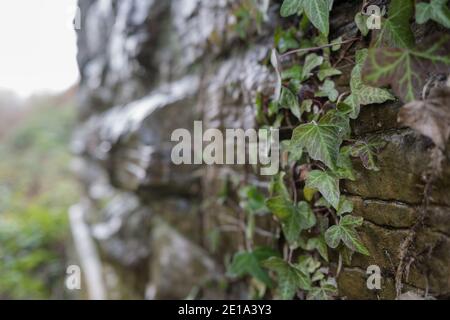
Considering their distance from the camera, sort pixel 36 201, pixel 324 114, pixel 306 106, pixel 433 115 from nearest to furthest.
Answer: pixel 433 115
pixel 324 114
pixel 306 106
pixel 36 201

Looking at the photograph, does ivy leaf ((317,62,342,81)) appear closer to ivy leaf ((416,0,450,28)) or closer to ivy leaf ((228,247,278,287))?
ivy leaf ((416,0,450,28))

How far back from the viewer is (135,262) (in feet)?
8.77

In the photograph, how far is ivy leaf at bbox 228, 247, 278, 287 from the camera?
1288 mm

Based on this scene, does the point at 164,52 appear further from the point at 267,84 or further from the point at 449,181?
the point at 449,181

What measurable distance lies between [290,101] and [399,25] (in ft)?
1.35

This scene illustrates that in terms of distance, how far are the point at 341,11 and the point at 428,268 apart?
83 centimetres

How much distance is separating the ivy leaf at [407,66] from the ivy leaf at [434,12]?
0.04 m

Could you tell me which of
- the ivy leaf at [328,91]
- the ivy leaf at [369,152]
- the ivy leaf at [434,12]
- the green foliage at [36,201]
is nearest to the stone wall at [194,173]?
the ivy leaf at [369,152]

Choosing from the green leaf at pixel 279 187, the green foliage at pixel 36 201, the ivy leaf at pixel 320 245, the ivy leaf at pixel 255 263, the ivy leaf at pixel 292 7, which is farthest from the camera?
the green foliage at pixel 36 201

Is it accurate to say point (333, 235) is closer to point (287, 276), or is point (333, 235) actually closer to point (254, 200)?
point (287, 276)

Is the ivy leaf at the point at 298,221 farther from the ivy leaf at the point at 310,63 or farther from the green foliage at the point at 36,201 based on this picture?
the green foliage at the point at 36,201

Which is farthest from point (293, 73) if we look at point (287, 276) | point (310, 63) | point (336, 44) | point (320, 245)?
point (287, 276)

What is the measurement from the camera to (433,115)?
67cm

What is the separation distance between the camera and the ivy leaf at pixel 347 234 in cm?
87
